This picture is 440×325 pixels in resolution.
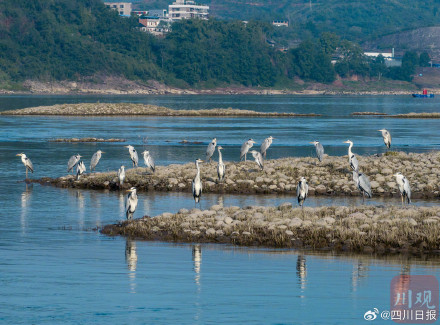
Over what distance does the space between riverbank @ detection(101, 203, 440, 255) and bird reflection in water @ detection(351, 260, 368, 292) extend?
63.0 inches

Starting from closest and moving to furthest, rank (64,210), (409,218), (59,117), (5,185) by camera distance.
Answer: (409,218) → (64,210) → (5,185) → (59,117)

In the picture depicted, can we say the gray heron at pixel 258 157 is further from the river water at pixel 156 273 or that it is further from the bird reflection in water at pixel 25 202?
the bird reflection in water at pixel 25 202

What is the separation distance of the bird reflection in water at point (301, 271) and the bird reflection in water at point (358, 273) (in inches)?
43.2

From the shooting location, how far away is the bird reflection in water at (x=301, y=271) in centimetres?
1934

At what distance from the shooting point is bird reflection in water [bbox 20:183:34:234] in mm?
28317

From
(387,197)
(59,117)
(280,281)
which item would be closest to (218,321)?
(280,281)

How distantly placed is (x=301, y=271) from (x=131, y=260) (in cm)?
445

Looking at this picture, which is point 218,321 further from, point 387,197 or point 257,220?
point 387,197

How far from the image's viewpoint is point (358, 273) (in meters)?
20.5

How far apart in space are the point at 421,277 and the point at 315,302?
3443 millimetres

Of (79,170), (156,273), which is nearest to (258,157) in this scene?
(79,170)

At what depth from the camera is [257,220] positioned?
25.2 metres

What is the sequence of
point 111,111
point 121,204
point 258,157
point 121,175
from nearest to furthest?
1. point 121,204
2. point 121,175
3. point 258,157
4. point 111,111

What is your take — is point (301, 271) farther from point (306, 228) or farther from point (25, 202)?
point (25, 202)
